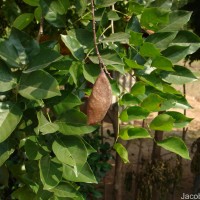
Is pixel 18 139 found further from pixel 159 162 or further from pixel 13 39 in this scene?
pixel 159 162

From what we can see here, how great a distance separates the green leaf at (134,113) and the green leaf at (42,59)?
15 centimetres

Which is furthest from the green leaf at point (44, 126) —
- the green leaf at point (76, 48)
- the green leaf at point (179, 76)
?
the green leaf at point (179, 76)

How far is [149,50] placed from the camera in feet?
2.03

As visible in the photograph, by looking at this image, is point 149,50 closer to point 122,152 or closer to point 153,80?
point 153,80

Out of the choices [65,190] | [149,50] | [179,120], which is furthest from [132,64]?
[65,190]

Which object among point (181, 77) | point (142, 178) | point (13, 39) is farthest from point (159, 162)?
point (13, 39)

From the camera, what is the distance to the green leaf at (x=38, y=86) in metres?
0.54

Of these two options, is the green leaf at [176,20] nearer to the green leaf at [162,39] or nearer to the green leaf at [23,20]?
the green leaf at [162,39]

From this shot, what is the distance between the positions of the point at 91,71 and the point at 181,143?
19cm

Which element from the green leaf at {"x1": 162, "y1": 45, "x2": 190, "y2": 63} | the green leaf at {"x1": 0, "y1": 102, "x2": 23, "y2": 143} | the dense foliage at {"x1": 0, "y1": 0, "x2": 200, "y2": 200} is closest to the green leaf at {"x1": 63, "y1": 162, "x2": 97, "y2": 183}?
the dense foliage at {"x1": 0, "y1": 0, "x2": 200, "y2": 200}

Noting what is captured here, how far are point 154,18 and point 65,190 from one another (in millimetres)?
319

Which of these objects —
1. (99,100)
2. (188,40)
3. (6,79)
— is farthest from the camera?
(188,40)

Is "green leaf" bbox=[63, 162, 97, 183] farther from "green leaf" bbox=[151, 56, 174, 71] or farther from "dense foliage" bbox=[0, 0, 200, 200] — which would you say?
"green leaf" bbox=[151, 56, 174, 71]

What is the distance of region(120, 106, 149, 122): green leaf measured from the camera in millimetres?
631
